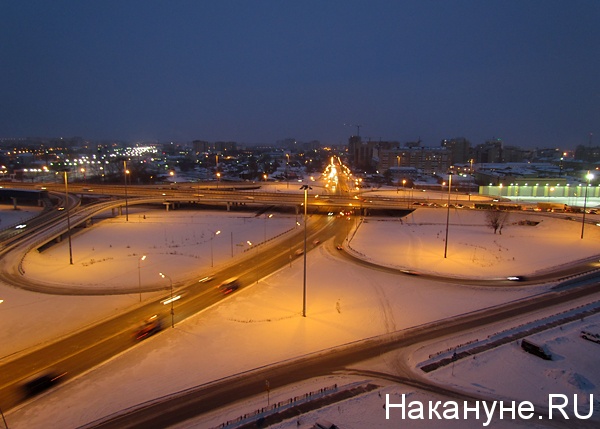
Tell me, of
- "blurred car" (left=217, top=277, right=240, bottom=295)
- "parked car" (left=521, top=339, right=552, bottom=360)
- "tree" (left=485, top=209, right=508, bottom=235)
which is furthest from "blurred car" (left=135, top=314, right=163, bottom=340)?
"tree" (left=485, top=209, right=508, bottom=235)

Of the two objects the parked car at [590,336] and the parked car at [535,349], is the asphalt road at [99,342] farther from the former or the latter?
the parked car at [590,336]

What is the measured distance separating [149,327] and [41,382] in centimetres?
492

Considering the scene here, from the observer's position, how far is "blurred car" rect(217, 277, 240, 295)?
23.8 m

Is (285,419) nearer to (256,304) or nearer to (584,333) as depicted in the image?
(256,304)

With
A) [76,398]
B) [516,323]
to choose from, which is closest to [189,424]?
[76,398]

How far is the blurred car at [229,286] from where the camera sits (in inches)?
936

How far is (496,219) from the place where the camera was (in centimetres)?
4131

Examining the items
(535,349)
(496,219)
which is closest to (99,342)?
(535,349)

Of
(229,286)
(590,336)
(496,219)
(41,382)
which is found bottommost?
(41,382)

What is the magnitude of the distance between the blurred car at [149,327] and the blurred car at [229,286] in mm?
4636

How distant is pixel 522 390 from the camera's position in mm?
14039

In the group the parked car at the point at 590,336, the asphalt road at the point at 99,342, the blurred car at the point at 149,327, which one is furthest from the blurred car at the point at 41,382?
the parked car at the point at 590,336

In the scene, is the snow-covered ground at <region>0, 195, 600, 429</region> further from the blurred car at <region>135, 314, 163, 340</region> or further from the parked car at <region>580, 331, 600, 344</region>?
the blurred car at <region>135, 314, 163, 340</region>

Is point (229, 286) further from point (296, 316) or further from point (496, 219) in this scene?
point (496, 219)
